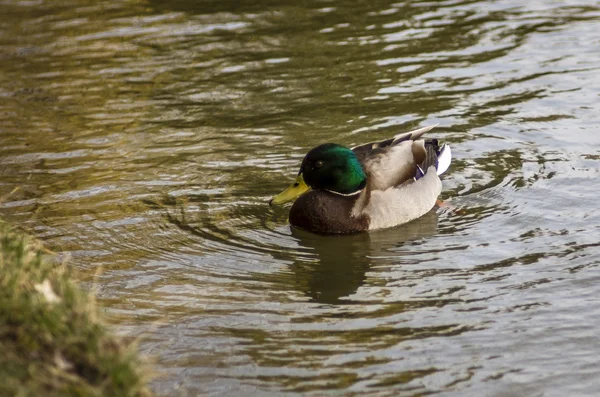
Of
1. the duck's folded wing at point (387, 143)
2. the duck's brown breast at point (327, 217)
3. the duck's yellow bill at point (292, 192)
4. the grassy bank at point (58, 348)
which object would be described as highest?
the grassy bank at point (58, 348)

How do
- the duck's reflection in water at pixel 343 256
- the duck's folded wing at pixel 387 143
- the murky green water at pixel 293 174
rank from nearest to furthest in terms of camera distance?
the murky green water at pixel 293 174 → the duck's reflection in water at pixel 343 256 → the duck's folded wing at pixel 387 143

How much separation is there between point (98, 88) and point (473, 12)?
17.2 ft

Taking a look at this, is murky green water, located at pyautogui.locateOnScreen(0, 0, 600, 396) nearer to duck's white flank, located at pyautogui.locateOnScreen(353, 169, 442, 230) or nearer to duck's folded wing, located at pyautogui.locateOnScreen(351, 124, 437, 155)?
duck's white flank, located at pyautogui.locateOnScreen(353, 169, 442, 230)

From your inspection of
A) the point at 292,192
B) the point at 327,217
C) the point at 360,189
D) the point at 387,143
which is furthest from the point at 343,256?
the point at 387,143

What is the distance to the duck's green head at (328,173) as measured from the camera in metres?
8.12

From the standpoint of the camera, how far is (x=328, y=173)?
8.19 metres

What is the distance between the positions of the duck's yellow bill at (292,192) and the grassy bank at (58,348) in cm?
349

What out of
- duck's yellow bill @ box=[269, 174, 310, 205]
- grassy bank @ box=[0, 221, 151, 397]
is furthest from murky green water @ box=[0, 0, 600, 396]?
grassy bank @ box=[0, 221, 151, 397]

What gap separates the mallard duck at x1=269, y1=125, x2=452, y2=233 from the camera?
8141mm

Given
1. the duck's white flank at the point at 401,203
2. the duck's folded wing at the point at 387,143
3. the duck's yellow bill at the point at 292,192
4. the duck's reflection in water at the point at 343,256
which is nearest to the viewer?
the duck's reflection in water at the point at 343,256

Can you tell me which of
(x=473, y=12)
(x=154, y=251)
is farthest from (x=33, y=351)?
(x=473, y=12)

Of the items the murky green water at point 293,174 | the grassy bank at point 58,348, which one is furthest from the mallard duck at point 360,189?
the grassy bank at point 58,348

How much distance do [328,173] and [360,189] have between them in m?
0.34

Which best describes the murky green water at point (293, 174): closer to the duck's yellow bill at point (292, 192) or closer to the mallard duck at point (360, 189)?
the mallard duck at point (360, 189)
